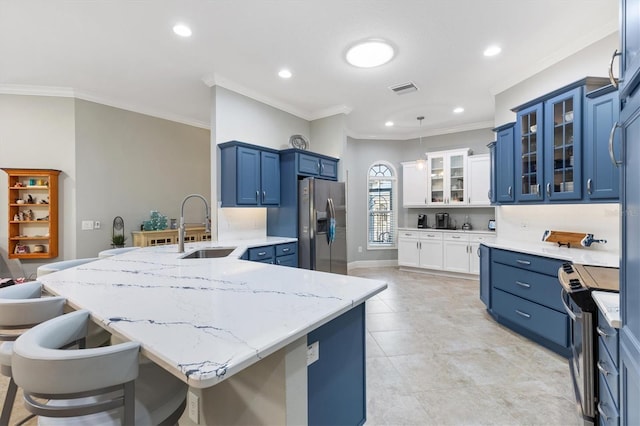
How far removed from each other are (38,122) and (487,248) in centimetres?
615

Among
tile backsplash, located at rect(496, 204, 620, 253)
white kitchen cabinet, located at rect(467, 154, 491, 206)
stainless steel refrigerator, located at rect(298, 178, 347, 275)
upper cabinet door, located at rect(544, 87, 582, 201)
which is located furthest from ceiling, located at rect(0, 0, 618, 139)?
tile backsplash, located at rect(496, 204, 620, 253)

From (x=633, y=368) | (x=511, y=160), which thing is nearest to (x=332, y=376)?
(x=633, y=368)

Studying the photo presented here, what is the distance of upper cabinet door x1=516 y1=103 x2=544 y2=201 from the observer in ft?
9.93

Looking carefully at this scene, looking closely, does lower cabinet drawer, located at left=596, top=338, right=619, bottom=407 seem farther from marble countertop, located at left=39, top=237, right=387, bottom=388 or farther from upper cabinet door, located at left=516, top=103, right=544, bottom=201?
upper cabinet door, located at left=516, top=103, right=544, bottom=201

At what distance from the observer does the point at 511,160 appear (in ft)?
11.1

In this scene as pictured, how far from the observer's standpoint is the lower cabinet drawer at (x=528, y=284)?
2.53 m

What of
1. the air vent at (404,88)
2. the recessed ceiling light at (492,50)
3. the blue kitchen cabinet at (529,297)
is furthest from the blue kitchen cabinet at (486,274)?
the air vent at (404,88)

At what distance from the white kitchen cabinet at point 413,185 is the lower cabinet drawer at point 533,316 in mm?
3039

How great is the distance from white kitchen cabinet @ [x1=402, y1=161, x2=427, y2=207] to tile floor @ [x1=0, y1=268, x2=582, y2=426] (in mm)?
2788

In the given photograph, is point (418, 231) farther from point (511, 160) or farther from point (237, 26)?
point (237, 26)

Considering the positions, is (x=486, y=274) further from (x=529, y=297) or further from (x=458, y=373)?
(x=458, y=373)

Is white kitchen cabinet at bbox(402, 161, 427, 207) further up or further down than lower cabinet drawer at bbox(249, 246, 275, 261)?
further up

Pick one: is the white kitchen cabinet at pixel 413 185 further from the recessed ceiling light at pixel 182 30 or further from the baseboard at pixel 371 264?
the recessed ceiling light at pixel 182 30

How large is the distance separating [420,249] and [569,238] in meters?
2.94
